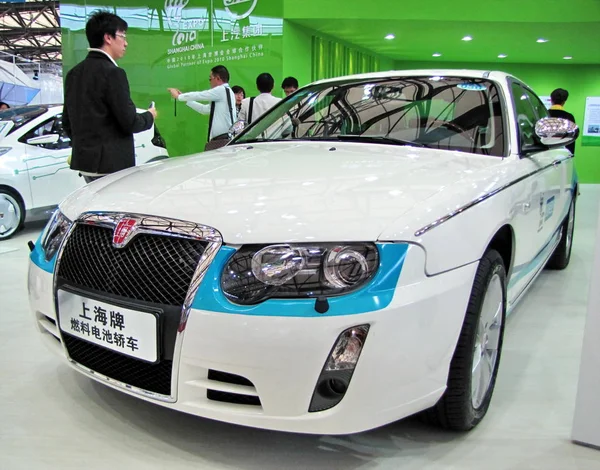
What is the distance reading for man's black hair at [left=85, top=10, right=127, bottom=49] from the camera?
9.12ft

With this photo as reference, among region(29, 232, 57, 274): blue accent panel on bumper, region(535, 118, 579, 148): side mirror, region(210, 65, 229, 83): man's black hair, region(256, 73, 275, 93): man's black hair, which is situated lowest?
region(29, 232, 57, 274): blue accent panel on bumper

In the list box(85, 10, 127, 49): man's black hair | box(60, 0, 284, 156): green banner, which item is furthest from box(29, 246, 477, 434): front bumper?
box(60, 0, 284, 156): green banner

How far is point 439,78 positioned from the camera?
260 centimetres

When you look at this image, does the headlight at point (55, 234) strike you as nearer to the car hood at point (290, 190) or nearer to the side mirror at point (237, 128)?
the car hood at point (290, 190)

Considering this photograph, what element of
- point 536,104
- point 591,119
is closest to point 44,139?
point 536,104

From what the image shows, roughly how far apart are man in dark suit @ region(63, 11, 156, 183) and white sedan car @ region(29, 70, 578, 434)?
0.90m

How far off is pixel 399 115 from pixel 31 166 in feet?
12.9

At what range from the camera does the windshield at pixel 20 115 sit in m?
5.11

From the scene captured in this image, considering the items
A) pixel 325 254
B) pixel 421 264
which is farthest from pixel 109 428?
pixel 421 264

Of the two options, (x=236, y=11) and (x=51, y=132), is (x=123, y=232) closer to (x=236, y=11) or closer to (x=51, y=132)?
(x=51, y=132)

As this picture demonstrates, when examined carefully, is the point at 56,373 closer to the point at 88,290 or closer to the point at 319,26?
the point at 88,290

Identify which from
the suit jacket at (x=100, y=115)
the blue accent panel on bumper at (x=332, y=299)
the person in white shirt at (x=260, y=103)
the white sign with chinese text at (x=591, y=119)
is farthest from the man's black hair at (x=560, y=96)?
the white sign with chinese text at (x=591, y=119)

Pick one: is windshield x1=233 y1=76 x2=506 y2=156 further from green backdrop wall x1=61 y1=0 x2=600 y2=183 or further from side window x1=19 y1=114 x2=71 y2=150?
green backdrop wall x1=61 y1=0 x2=600 y2=183

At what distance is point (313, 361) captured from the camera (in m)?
1.34
